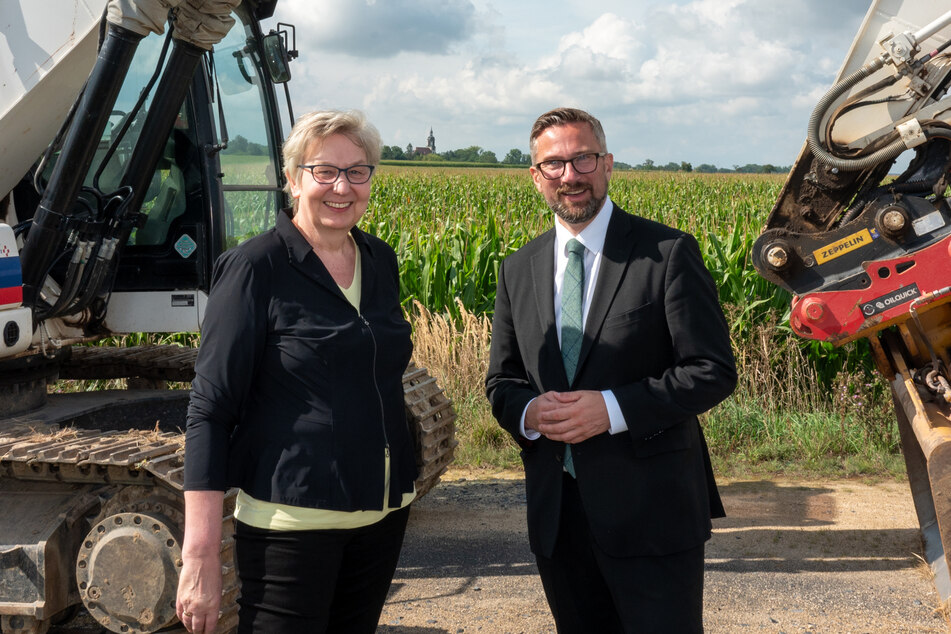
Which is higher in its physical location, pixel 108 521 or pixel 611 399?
pixel 611 399

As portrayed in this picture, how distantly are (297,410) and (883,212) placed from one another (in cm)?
303

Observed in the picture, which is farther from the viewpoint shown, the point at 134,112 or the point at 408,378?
the point at 408,378

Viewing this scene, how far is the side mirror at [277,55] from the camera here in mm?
5126

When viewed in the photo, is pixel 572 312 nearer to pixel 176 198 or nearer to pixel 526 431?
pixel 526 431

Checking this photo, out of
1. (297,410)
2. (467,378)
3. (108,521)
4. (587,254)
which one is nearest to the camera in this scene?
(297,410)

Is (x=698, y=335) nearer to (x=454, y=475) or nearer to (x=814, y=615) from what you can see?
(x=814, y=615)

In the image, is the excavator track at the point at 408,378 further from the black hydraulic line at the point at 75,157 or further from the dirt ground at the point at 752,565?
the black hydraulic line at the point at 75,157

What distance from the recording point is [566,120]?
2.70 m

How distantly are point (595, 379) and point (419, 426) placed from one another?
1.81 meters

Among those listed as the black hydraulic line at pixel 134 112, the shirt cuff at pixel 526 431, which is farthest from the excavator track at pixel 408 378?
the shirt cuff at pixel 526 431

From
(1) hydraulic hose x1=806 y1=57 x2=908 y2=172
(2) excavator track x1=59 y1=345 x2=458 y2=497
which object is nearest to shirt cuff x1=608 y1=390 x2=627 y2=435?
(2) excavator track x1=59 y1=345 x2=458 y2=497

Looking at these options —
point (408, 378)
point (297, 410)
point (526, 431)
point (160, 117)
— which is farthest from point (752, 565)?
point (160, 117)

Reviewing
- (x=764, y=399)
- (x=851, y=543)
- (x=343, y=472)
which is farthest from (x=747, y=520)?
(x=343, y=472)

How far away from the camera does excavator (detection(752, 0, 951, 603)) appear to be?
421cm
